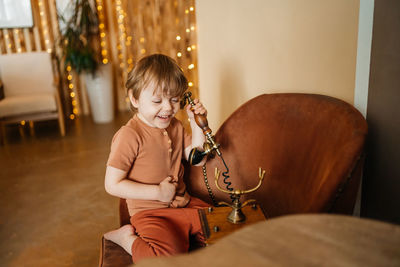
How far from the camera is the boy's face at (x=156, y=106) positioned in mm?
1250

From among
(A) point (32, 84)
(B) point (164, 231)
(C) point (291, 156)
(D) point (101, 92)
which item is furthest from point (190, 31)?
(A) point (32, 84)

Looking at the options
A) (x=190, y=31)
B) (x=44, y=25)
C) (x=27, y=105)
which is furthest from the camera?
(x=44, y=25)

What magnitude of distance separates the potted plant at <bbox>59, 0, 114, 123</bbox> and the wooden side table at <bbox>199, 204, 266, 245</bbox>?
3.68m

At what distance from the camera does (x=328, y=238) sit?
20.6 inches

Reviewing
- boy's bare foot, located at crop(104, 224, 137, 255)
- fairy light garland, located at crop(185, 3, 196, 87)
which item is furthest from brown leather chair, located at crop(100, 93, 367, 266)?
fairy light garland, located at crop(185, 3, 196, 87)

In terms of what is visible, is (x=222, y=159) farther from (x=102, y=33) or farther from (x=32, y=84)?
(x=102, y=33)

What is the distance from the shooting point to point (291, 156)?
117 cm

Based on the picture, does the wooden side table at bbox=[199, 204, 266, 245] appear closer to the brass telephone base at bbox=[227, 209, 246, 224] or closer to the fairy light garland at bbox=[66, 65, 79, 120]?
the brass telephone base at bbox=[227, 209, 246, 224]

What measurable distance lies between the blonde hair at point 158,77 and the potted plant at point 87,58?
10.7 ft

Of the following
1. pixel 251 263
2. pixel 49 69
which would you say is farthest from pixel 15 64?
pixel 251 263

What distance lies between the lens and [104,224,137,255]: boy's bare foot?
1180mm

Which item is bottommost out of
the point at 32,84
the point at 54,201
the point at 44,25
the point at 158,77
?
the point at 54,201

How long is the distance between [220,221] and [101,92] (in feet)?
12.7

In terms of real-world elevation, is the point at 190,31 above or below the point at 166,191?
above
